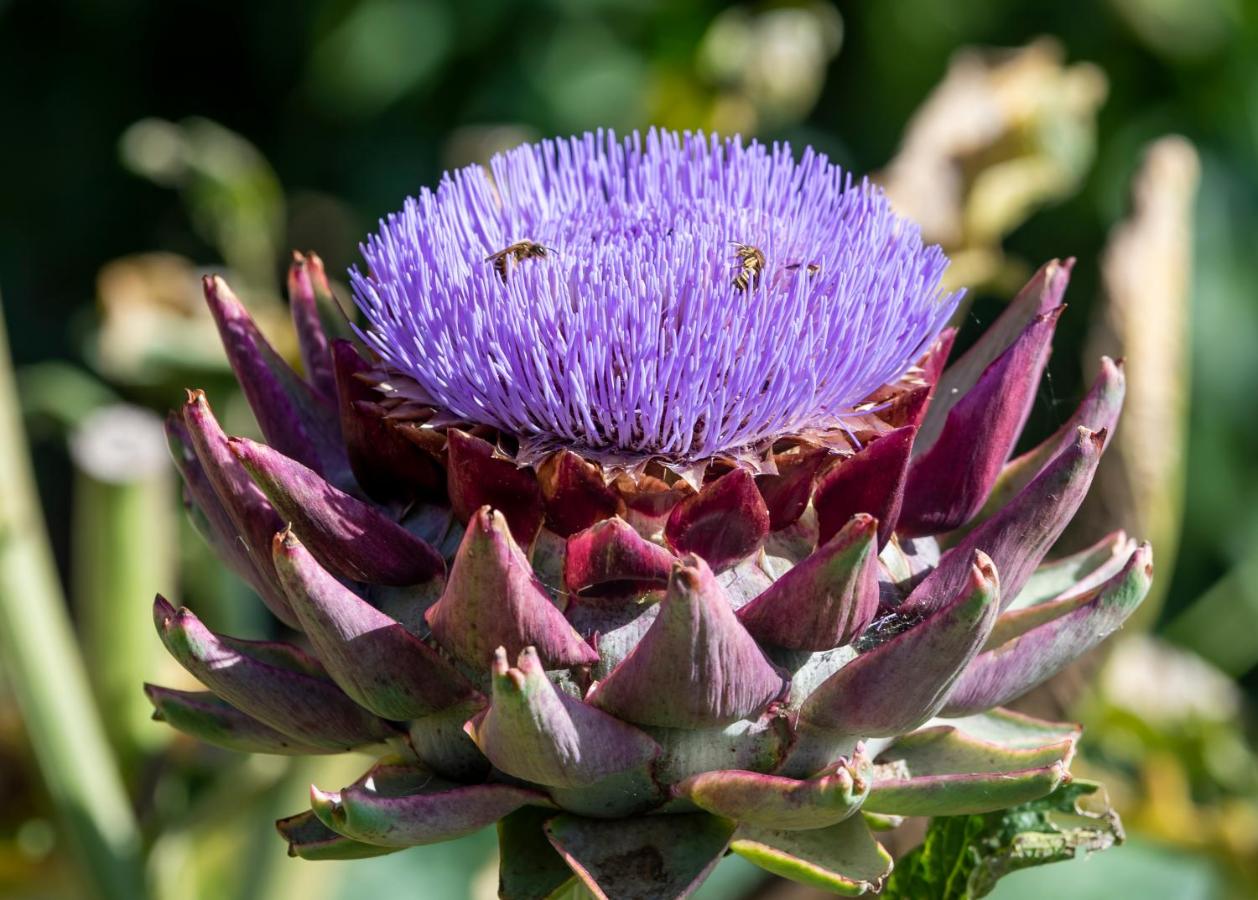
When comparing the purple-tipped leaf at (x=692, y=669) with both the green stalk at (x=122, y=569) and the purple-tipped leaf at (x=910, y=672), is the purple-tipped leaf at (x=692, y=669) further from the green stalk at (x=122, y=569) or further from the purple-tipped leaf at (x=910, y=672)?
the green stalk at (x=122, y=569)

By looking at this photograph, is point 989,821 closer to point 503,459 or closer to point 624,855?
point 624,855

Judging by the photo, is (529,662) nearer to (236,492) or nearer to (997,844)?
(236,492)

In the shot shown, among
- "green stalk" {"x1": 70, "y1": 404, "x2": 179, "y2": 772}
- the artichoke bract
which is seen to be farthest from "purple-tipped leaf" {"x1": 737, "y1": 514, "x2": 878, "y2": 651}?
"green stalk" {"x1": 70, "y1": 404, "x2": 179, "y2": 772}

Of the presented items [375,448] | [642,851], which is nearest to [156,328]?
[375,448]

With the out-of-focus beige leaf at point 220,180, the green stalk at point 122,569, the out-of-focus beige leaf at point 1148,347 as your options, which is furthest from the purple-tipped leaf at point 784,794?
the out-of-focus beige leaf at point 220,180

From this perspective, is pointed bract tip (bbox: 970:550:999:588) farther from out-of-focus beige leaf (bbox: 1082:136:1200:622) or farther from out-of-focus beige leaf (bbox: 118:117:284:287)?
out-of-focus beige leaf (bbox: 118:117:284:287)

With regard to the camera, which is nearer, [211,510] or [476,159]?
[211,510]
